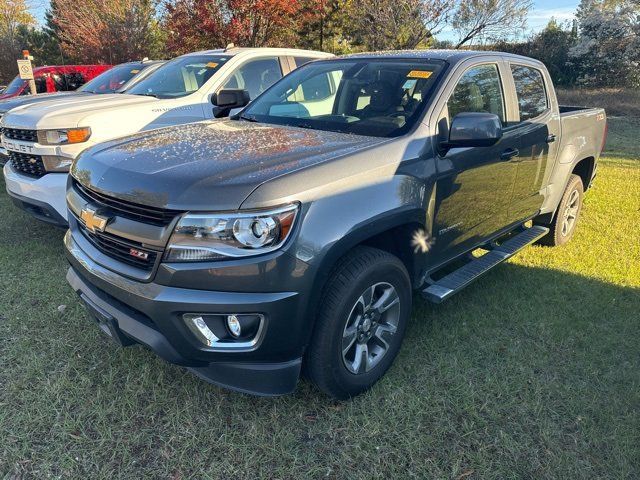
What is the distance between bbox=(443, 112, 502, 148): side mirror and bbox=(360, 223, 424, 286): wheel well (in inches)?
22.1

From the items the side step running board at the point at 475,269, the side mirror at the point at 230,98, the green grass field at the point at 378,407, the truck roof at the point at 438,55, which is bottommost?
the green grass field at the point at 378,407

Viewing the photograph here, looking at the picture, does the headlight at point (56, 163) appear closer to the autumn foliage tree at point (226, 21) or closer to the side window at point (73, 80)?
the side window at point (73, 80)

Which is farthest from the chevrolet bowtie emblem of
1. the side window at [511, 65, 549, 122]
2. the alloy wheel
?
the side window at [511, 65, 549, 122]

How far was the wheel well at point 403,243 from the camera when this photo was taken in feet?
9.22

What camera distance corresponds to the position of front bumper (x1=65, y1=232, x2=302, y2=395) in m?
2.13

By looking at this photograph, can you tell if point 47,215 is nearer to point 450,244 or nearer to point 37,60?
point 450,244

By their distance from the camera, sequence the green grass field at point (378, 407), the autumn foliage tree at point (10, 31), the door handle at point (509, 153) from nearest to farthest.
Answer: the green grass field at point (378, 407), the door handle at point (509, 153), the autumn foliage tree at point (10, 31)

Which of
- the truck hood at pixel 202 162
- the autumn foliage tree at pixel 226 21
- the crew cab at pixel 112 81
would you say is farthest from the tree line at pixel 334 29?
Answer: the truck hood at pixel 202 162

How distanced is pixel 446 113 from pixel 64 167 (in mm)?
3371

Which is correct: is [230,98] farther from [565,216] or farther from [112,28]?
[112,28]

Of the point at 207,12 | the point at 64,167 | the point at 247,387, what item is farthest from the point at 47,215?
the point at 207,12

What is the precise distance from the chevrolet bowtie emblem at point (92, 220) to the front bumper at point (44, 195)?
1.82 meters

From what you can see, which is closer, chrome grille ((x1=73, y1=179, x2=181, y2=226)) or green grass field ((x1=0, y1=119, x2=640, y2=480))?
chrome grille ((x1=73, y1=179, x2=181, y2=226))

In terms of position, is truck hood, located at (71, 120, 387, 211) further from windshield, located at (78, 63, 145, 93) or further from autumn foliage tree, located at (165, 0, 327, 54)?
autumn foliage tree, located at (165, 0, 327, 54)
